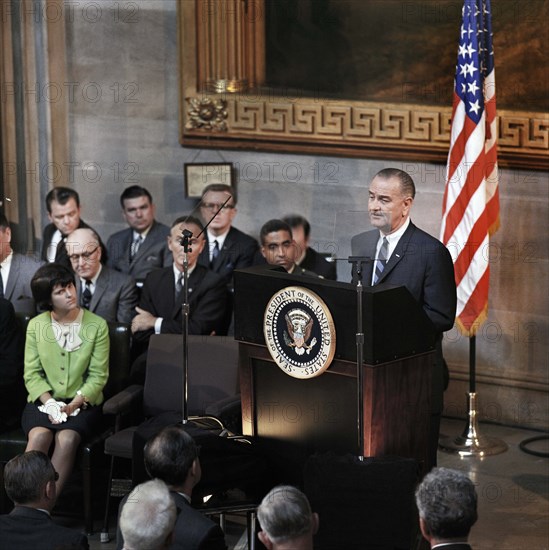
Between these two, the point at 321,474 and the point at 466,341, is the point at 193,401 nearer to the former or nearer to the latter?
the point at 321,474

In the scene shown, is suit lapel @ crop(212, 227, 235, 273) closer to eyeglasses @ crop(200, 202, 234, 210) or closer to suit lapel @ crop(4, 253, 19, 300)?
eyeglasses @ crop(200, 202, 234, 210)

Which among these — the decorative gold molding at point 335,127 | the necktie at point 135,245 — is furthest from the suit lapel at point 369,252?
the necktie at point 135,245

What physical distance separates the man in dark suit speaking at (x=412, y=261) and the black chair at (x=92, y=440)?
5.53ft

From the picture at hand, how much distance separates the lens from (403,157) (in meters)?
7.93

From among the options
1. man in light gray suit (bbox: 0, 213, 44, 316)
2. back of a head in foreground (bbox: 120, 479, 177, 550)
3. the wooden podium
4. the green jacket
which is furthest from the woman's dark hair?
back of a head in foreground (bbox: 120, 479, 177, 550)

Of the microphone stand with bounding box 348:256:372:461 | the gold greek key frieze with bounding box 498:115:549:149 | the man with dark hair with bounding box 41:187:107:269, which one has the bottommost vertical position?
the microphone stand with bounding box 348:256:372:461

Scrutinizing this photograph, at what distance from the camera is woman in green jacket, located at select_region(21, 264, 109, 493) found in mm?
6066

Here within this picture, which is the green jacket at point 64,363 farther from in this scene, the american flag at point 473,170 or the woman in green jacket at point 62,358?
the american flag at point 473,170

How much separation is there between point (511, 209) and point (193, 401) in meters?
2.69

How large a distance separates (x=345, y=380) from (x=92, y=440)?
5.94 feet

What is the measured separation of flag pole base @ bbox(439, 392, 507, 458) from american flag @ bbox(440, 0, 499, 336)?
55 cm

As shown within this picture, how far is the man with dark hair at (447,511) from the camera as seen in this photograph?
3684 mm

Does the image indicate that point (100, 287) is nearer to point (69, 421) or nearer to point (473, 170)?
point (69, 421)

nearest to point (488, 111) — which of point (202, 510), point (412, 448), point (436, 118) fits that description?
point (436, 118)
